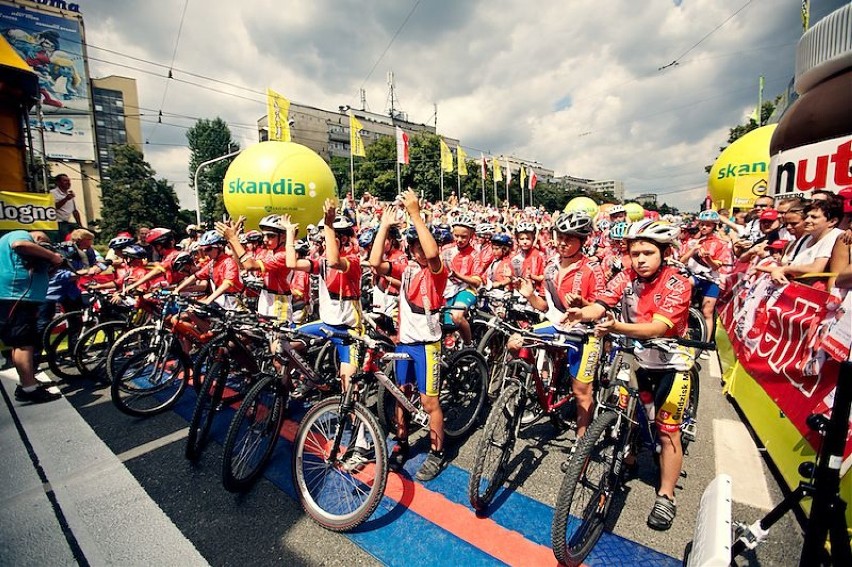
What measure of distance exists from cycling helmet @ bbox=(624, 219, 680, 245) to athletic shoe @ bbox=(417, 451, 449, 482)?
2.67 m

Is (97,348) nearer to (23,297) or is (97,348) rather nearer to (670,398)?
(23,297)

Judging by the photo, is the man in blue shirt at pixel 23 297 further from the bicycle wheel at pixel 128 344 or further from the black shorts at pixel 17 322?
the bicycle wheel at pixel 128 344

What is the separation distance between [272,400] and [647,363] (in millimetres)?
Result: 3465

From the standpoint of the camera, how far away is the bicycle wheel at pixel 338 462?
9.86 ft

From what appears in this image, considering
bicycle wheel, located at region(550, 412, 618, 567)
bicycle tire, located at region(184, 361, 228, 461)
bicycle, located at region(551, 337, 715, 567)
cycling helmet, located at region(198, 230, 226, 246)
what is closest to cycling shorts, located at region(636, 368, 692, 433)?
bicycle, located at region(551, 337, 715, 567)

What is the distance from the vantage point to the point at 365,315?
13.4 feet

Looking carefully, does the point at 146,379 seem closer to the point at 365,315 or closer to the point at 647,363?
the point at 365,315

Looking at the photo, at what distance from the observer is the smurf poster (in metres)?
40.4

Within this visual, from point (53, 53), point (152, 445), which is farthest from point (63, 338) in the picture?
point (53, 53)

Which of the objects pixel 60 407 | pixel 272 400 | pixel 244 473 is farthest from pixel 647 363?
pixel 60 407

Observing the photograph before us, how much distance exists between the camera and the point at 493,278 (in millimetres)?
7043

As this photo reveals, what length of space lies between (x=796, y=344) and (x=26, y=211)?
11.1 metres

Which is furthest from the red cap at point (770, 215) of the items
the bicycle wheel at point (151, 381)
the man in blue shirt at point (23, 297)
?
the man in blue shirt at point (23, 297)

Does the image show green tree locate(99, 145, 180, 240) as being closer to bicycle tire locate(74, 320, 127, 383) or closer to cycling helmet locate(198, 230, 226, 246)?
bicycle tire locate(74, 320, 127, 383)
